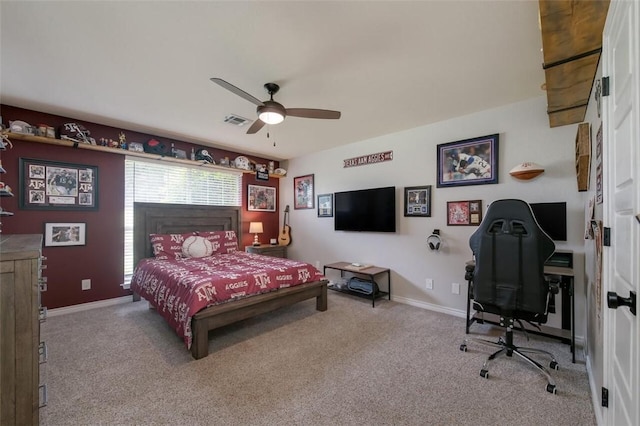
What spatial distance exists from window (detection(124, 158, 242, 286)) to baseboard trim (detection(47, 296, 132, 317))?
23 cm

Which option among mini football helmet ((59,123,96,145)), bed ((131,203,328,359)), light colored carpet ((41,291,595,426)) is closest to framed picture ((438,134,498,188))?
light colored carpet ((41,291,595,426))

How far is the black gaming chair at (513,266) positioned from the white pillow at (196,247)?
3599mm

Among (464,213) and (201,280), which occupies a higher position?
(464,213)

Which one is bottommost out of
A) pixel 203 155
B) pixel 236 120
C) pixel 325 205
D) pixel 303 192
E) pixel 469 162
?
pixel 325 205

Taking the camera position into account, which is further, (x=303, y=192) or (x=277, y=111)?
(x=303, y=192)

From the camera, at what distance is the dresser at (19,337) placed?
46.0 inches

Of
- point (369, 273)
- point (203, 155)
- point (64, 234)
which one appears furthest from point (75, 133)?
point (369, 273)

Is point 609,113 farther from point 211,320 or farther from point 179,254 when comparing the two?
point 179,254

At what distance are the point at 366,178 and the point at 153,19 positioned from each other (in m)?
3.27

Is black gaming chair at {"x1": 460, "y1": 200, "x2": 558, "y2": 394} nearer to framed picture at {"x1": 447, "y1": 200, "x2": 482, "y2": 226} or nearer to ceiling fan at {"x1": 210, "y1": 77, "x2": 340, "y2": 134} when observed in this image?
framed picture at {"x1": 447, "y1": 200, "x2": 482, "y2": 226}

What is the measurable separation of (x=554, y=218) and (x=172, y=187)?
511 centimetres

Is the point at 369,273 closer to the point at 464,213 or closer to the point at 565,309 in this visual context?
the point at 464,213

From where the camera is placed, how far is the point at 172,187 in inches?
174

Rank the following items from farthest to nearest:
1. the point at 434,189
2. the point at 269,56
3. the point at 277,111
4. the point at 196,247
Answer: the point at 196,247, the point at 434,189, the point at 277,111, the point at 269,56
